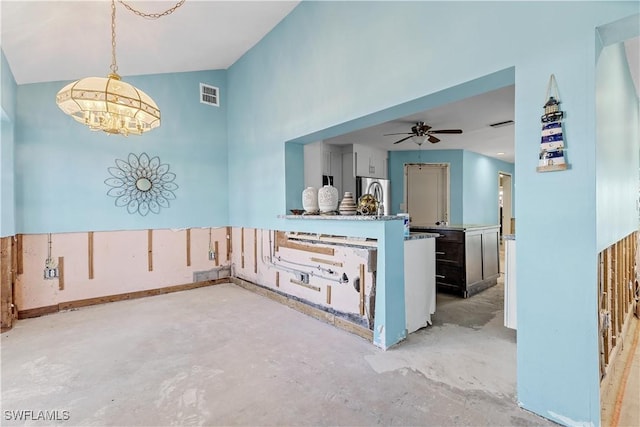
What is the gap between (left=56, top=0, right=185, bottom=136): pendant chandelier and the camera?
79.2 inches

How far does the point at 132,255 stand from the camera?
175 inches

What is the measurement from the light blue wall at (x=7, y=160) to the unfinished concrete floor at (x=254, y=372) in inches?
46.6

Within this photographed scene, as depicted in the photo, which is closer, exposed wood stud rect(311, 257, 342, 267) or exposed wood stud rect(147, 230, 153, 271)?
exposed wood stud rect(311, 257, 342, 267)

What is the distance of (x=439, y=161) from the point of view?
22.7 feet

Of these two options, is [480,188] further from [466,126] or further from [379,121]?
[379,121]

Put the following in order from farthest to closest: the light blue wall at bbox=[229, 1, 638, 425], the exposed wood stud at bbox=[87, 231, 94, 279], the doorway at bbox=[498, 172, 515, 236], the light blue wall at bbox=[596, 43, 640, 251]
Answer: the doorway at bbox=[498, 172, 515, 236], the exposed wood stud at bbox=[87, 231, 94, 279], the light blue wall at bbox=[596, 43, 640, 251], the light blue wall at bbox=[229, 1, 638, 425]

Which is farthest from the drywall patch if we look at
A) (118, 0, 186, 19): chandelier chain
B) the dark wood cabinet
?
(118, 0, 186, 19): chandelier chain

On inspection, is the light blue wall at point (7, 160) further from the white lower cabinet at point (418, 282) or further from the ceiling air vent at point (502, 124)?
the ceiling air vent at point (502, 124)

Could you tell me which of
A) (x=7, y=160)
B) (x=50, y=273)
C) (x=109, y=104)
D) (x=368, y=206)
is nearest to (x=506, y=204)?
(x=368, y=206)

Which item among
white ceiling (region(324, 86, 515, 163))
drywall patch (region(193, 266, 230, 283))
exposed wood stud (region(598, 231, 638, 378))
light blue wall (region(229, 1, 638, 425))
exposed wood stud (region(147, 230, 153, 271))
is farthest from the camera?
drywall patch (region(193, 266, 230, 283))

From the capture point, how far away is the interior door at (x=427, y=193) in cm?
701

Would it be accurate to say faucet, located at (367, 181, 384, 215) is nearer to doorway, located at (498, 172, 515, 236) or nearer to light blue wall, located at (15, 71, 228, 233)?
light blue wall, located at (15, 71, 228, 233)

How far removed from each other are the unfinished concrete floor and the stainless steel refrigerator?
10.3 feet

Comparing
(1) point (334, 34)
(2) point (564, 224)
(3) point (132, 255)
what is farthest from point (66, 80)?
(2) point (564, 224)
